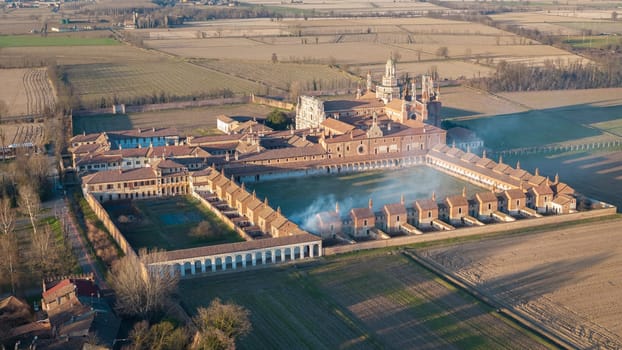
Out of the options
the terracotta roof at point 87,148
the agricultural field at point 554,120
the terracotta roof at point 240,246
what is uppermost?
the terracotta roof at point 240,246

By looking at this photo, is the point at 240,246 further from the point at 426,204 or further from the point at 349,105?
the point at 349,105

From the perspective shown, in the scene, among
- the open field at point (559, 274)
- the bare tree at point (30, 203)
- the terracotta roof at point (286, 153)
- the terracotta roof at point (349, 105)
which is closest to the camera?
the open field at point (559, 274)

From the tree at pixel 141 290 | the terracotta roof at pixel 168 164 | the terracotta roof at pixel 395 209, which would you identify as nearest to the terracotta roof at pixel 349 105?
the terracotta roof at pixel 168 164

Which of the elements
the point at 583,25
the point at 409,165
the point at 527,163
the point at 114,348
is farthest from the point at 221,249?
the point at 583,25

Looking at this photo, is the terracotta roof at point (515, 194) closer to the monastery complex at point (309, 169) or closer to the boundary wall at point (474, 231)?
the monastery complex at point (309, 169)

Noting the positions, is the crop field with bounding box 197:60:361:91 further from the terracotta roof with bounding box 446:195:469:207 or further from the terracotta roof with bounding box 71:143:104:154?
the terracotta roof with bounding box 446:195:469:207
